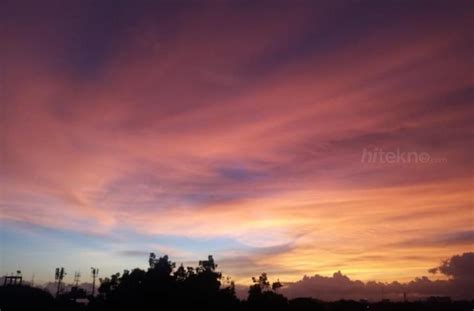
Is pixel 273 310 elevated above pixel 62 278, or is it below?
below

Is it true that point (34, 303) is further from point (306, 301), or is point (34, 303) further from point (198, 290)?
point (306, 301)

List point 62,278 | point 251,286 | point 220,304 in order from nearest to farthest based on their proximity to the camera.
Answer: point 220,304 → point 251,286 → point 62,278

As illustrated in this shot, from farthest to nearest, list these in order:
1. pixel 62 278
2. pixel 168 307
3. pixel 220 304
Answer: pixel 62 278 → pixel 220 304 → pixel 168 307

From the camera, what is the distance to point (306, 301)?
81.2m

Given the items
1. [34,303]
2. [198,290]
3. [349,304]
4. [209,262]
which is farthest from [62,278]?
[349,304]

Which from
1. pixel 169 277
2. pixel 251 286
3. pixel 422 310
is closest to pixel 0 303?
pixel 169 277

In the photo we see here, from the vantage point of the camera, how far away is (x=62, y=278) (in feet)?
331

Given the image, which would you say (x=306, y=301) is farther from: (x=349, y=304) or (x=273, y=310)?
(x=349, y=304)

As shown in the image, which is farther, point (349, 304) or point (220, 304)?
point (349, 304)

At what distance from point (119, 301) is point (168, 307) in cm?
645

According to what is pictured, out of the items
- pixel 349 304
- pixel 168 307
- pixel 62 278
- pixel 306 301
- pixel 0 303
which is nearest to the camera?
pixel 168 307

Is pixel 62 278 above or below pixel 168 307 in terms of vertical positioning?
above

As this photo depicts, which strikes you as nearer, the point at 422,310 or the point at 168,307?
the point at 168,307

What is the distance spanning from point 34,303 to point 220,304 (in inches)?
1126
